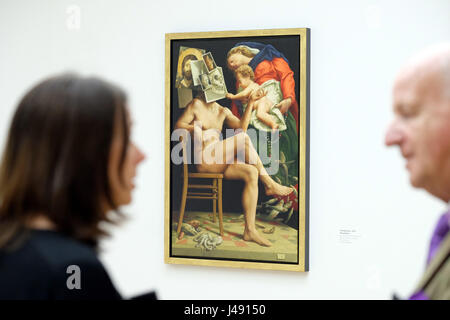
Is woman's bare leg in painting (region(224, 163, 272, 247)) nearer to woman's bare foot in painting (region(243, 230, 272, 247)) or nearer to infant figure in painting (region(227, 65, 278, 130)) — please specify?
woman's bare foot in painting (region(243, 230, 272, 247))

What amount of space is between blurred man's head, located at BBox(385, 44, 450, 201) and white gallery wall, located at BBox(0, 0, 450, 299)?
3264 millimetres

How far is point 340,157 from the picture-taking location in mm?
4383

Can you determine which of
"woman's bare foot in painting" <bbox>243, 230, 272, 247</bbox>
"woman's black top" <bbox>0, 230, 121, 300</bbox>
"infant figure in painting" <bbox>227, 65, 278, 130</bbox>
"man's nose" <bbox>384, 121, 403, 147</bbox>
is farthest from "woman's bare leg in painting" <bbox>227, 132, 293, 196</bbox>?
"woman's black top" <bbox>0, 230, 121, 300</bbox>

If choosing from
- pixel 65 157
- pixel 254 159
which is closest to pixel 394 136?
pixel 65 157

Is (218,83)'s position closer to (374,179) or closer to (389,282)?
(374,179)

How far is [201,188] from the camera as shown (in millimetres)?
4676

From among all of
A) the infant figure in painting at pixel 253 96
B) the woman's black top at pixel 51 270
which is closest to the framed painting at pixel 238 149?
the infant figure in painting at pixel 253 96

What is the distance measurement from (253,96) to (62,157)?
3.57 m

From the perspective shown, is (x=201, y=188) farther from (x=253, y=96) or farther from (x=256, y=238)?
(x=253, y=96)

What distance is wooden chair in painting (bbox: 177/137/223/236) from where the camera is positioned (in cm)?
463

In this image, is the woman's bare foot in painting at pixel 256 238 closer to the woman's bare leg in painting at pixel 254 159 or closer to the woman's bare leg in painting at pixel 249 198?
the woman's bare leg in painting at pixel 249 198

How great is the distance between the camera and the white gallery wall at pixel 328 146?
4.26 m

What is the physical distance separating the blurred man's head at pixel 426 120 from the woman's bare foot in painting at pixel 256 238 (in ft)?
11.4
